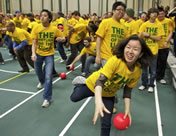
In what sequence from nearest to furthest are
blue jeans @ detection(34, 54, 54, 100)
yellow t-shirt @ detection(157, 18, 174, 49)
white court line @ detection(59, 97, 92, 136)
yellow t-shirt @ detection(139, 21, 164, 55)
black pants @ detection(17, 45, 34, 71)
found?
white court line @ detection(59, 97, 92, 136), blue jeans @ detection(34, 54, 54, 100), yellow t-shirt @ detection(139, 21, 164, 55), yellow t-shirt @ detection(157, 18, 174, 49), black pants @ detection(17, 45, 34, 71)

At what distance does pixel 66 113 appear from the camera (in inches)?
146

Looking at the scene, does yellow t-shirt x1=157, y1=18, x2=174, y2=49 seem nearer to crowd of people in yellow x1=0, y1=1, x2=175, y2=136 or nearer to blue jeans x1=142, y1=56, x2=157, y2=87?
crowd of people in yellow x1=0, y1=1, x2=175, y2=136

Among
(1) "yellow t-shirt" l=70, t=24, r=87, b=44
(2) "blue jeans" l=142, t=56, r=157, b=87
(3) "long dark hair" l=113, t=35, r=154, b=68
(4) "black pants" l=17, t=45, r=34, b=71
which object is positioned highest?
(1) "yellow t-shirt" l=70, t=24, r=87, b=44

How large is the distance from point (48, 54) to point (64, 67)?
308 centimetres

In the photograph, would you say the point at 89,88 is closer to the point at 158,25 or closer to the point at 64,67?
the point at 158,25

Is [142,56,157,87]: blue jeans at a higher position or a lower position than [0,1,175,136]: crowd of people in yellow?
lower

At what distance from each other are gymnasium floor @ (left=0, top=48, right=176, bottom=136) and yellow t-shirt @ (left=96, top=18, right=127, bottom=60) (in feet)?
4.21

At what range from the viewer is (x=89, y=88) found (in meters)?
2.67

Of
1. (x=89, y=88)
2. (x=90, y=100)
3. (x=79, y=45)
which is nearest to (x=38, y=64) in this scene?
(x=90, y=100)

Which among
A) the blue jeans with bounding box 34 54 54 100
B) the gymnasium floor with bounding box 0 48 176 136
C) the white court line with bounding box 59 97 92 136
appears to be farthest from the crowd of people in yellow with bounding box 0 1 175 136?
the white court line with bounding box 59 97 92 136

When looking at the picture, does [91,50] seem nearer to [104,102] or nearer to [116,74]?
[104,102]

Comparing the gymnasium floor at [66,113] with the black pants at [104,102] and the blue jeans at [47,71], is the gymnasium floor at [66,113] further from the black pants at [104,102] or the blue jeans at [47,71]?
the black pants at [104,102]

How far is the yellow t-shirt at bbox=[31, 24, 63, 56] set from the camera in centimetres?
407

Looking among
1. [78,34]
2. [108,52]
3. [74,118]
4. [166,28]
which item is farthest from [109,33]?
[78,34]
